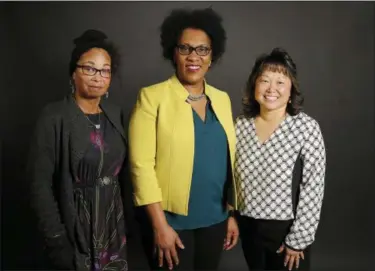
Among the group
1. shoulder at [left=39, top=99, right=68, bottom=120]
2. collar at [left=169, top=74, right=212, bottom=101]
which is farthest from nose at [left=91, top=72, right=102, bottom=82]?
collar at [left=169, top=74, right=212, bottom=101]

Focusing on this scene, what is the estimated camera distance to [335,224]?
5.11ft

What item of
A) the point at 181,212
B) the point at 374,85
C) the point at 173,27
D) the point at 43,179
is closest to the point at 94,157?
the point at 43,179

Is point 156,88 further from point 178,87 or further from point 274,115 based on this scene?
point 274,115

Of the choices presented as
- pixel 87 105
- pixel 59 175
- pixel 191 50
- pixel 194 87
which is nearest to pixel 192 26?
pixel 191 50

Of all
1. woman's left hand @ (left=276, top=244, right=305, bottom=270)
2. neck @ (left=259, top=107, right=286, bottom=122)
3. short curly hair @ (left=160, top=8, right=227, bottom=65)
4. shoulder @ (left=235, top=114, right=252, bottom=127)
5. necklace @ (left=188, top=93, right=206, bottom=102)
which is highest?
short curly hair @ (left=160, top=8, right=227, bottom=65)


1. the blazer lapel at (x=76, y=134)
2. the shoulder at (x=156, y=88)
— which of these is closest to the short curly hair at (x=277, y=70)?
the shoulder at (x=156, y=88)

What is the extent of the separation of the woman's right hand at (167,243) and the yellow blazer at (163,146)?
0.07 meters

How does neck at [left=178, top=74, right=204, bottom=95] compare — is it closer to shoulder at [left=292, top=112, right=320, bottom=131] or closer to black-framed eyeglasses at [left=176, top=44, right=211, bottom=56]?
black-framed eyeglasses at [left=176, top=44, right=211, bottom=56]

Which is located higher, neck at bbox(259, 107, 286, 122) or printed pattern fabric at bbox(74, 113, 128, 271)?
neck at bbox(259, 107, 286, 122)

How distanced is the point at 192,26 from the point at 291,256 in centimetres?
81

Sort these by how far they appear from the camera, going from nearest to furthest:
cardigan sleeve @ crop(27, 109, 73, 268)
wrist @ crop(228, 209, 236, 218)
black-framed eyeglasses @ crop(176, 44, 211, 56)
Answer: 1. cardigan sleeve @ crop(27, 109, 73, 268)
2. black-framed eyeglasses @ crop(176, 44, 211, 56)
3. wrist @ crop(228, 209, 236, 218)

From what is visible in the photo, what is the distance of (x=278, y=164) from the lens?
1.41m

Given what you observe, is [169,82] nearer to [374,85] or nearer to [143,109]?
[143,109]

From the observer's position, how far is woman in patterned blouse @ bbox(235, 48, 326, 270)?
1.41 metres
